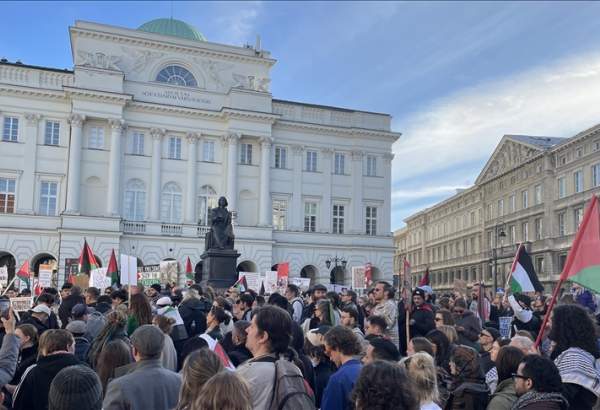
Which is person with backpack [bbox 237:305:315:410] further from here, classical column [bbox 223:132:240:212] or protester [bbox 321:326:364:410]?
classical column [bbox 223:132:240:212]

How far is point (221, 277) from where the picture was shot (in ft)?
67.9

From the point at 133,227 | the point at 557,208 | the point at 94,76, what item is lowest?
the point at 133,227

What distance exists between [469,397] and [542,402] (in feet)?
2.83

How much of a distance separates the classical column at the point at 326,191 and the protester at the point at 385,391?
148 ft

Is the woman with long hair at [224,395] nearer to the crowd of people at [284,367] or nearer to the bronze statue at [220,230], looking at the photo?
the crowd of people at [284,367]

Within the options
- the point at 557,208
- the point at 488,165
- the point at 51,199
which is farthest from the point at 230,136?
the point at 488,165

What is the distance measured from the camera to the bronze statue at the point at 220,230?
20.8 m

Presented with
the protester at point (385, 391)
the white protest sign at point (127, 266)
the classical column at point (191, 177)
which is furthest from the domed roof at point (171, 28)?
the protester at point (385, 391)

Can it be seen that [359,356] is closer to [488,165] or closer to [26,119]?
[26,119]

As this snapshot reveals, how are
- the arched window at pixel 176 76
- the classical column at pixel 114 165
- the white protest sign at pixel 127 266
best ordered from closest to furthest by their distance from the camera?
the white protest sign at pixel 127 266, the classical column at pixel 114 165, the arched window at pixel 176 76

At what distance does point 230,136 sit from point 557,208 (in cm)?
3045

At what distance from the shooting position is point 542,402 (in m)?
4.30

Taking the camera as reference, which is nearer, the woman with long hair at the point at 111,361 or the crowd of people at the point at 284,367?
the crowd of people at the point at 284,367

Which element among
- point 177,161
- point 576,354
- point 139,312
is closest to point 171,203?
point 177,161
